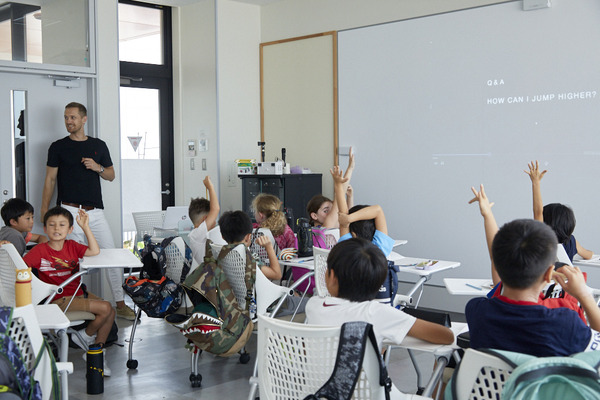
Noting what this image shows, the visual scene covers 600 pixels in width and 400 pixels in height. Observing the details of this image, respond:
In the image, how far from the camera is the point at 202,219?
5.40 m

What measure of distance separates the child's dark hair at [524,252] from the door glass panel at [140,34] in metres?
6.90

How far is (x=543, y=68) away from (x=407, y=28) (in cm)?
151

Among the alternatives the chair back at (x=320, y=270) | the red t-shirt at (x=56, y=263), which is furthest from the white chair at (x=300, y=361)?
the red t-shirt at (x=56, y=263)

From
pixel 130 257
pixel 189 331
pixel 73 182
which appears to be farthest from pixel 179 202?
pixel 189 331

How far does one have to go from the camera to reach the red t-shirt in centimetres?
442

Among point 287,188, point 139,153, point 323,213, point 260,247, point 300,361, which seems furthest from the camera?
point 139,153

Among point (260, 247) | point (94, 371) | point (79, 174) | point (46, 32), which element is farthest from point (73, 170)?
point (94, 371)

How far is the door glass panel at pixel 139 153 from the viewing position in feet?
26.6

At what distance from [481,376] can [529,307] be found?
273mm

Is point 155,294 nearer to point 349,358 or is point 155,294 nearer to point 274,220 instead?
point 274,220

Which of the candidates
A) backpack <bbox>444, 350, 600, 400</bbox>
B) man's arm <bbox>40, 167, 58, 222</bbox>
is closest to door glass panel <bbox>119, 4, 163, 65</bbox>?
man's arm <bbox>40, 167, 58, 222</bbox>

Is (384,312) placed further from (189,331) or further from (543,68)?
(543,68)

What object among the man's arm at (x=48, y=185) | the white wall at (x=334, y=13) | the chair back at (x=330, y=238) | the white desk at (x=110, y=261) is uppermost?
the white wall at (x=334, y=13)

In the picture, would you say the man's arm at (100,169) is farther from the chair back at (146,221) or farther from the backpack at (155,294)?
the backpack at (155,294)
